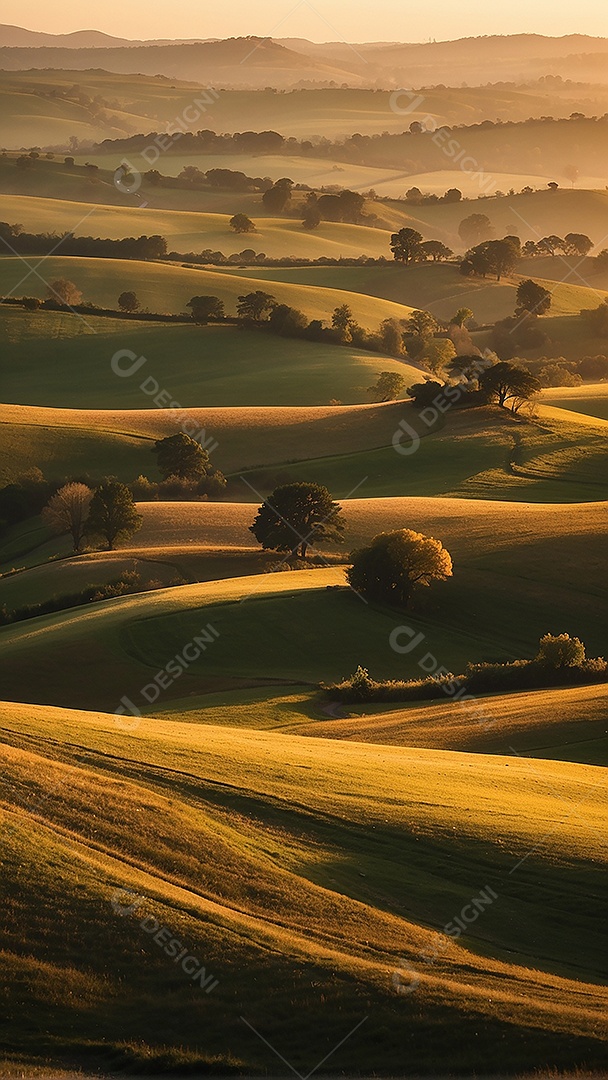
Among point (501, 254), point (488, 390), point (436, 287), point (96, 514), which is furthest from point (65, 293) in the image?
point (96, 514)

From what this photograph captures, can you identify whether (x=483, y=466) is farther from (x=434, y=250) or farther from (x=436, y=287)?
(x=434, y=250)

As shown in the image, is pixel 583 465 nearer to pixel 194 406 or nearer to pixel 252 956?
pixel 194 406

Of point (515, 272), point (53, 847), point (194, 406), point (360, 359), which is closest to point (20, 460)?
point (194, 406)

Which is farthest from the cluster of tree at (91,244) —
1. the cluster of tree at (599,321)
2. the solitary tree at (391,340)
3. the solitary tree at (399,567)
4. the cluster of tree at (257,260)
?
the solitary tree at (399,567)

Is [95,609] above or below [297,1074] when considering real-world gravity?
below

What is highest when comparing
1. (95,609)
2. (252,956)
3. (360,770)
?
(252,956)

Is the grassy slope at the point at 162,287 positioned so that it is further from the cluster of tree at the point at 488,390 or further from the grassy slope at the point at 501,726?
the grassy slope at the point at 501,726
